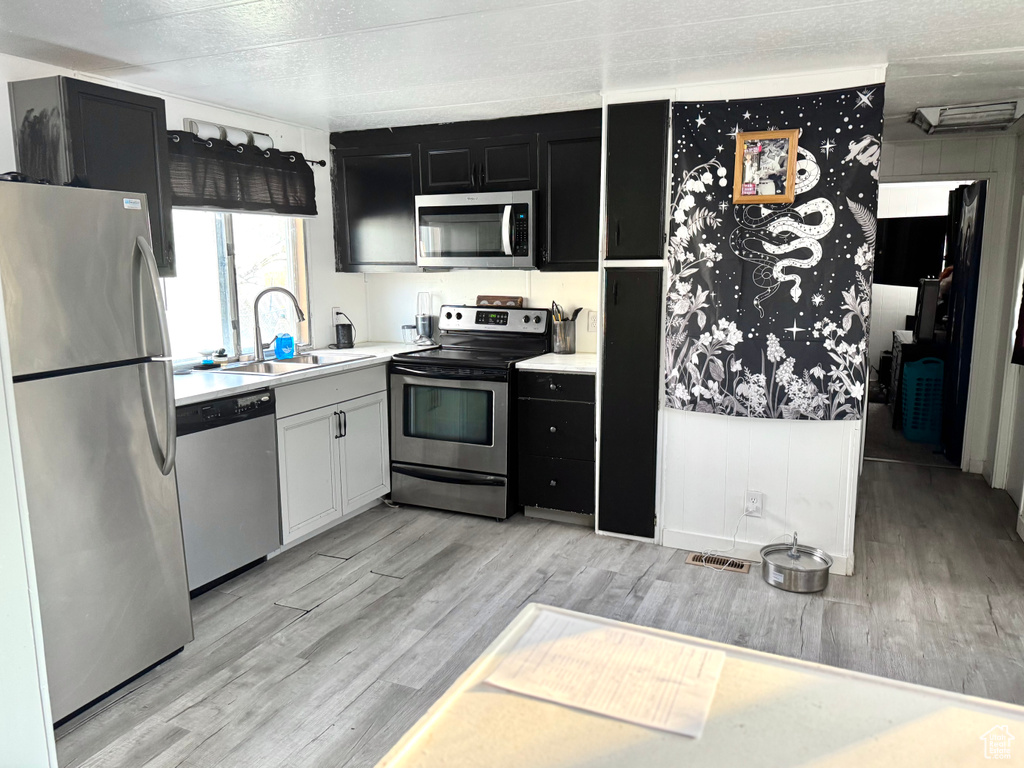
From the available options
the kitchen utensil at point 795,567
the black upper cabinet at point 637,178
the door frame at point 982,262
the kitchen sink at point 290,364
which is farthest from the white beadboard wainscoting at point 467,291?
the door frame at point 982,262

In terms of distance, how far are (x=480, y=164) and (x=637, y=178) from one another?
3.41ft

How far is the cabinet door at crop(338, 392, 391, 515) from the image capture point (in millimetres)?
3955

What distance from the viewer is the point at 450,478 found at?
4156 mm

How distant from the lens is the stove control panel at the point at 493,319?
4359 millimetres

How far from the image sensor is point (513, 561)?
11.7 feet

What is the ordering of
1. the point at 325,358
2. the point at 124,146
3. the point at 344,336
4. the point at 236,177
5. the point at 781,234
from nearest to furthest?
the point at 124,146, the point at 781,234, the point at 236,177, the point at 325,358, the point at 344,336

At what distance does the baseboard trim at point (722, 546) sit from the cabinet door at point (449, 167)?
2250mm

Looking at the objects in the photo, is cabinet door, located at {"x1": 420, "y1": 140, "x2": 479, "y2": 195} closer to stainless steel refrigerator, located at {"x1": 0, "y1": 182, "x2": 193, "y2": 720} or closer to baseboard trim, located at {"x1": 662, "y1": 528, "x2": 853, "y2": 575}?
stainless steel refrigerator, located at {"x1": 0, "y1": 182, "x2": 193, "y2": 720}

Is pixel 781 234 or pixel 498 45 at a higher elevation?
pixel 498 45

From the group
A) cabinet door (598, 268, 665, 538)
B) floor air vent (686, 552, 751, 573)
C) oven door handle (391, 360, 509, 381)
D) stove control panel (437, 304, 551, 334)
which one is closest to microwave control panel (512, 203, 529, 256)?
stove control panel (437, 304, 551, 334)

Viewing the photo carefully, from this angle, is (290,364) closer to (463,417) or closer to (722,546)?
(463,417)

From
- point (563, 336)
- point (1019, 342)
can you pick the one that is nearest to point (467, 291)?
point (563, 336)

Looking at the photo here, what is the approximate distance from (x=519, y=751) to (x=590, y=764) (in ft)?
0.33

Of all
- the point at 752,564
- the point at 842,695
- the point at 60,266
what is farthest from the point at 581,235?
the point at 842,695
